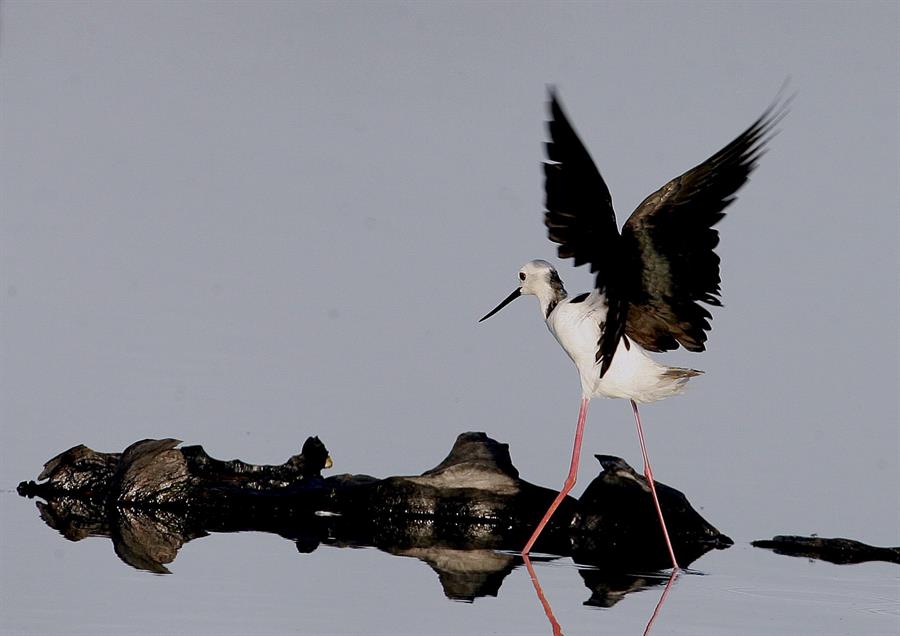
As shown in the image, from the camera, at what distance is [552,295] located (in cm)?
1155

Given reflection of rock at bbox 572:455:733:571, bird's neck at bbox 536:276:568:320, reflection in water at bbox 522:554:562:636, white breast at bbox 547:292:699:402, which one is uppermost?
bird's neck at bbox 536:276:568:320

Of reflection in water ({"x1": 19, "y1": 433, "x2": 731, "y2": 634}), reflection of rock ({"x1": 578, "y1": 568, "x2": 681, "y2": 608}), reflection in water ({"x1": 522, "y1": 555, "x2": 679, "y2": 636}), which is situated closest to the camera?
reflection in water ({"x1": 522, "y1": 555, "x2": 679, "y2": 636})

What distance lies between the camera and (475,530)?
1098cm

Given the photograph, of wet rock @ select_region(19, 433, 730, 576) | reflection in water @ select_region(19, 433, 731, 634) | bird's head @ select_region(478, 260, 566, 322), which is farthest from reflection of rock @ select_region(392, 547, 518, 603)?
bird's head @ select_region(478, 260, 566, 322)

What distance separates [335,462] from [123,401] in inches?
81.4

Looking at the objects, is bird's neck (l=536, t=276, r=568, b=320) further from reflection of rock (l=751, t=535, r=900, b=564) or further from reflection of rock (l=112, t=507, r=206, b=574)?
reflection of rock (l=112, t=507, r=206, b=574)

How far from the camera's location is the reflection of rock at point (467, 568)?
9258mm

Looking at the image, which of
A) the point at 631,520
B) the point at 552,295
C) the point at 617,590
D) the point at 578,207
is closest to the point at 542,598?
the point at 617,590

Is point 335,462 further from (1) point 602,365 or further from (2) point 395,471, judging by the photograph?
(1) point 602,365

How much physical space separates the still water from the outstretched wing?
1.88 metres

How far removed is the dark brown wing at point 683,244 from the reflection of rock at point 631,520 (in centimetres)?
101

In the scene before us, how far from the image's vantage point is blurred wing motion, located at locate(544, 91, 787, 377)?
384 inches

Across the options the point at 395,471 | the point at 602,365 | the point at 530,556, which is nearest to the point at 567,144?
the point at 602,365

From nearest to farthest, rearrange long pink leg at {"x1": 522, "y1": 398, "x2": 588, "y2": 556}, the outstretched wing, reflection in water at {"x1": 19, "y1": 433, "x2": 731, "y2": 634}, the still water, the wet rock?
the still water → the outstretched wing → long pink leg at {"x1": 522, "y1": 398, "x2": 588, "y2": 556} → reflection in water at {"x1": 19, "y1": 433, "x2": 731, "y2": 634} → the wet rock
